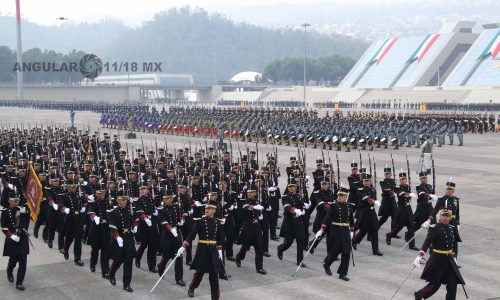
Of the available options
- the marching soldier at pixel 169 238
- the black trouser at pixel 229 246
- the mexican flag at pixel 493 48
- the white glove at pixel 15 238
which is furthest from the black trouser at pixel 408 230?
the mexican flag at pixel 493 48

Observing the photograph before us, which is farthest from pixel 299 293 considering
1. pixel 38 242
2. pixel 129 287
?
pixel 38 242

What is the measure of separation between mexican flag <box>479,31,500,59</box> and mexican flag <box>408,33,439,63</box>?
12.4 m

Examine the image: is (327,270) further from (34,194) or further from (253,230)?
(34,194)

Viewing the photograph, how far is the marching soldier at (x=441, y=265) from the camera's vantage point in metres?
10.2

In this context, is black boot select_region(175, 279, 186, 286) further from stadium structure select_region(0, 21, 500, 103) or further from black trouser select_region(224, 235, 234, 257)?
stadium structure select_region(0, 21, 500, 103)

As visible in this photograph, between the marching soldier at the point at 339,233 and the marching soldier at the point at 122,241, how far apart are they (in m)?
3.19

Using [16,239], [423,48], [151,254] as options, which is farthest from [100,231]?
[423,48]

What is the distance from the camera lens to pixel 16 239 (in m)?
11.6

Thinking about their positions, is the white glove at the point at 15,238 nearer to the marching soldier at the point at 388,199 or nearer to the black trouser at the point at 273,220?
the black trouser at the point at 273,220

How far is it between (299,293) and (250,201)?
2227 mm

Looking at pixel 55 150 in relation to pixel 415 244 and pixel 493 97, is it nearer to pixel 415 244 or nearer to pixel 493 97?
pixel 415 244

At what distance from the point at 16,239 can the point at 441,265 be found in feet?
22.0

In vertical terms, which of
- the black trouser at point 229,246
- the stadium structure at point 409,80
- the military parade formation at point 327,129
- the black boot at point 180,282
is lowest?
the black boot at point 180,282

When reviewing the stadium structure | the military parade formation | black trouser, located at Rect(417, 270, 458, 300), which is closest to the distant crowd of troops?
black trouser, located at Rect(417, 270, 458, 300)
